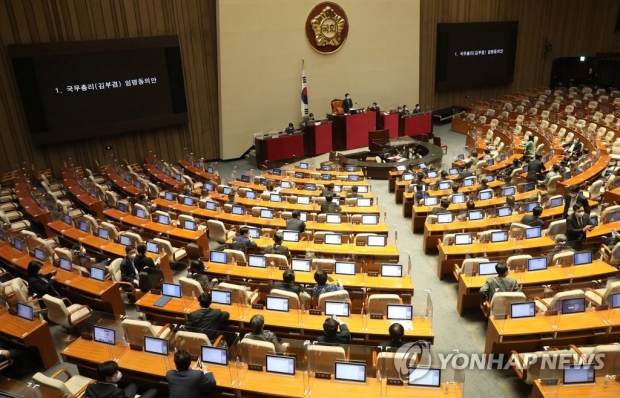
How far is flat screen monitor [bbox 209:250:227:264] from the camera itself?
7809mm

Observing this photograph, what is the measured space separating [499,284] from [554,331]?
0.94m

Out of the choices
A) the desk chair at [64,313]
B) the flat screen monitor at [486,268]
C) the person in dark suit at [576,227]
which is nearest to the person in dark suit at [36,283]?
the desk chair at [64,313]

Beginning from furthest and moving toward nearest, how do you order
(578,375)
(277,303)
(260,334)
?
(277,303)
(260,334)
(578,375)

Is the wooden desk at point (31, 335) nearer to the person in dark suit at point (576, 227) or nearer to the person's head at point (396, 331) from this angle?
the person's head at point (396, 331)

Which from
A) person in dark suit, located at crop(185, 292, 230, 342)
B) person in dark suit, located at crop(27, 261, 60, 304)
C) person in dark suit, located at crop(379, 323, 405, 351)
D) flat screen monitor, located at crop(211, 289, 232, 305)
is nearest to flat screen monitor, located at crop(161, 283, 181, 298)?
flat screen monitor, located at crop(211, 289, 232, 305)

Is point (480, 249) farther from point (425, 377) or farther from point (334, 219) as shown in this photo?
point (425, 377)

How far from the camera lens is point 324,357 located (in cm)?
498

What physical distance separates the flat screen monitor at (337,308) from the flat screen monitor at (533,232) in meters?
4.09

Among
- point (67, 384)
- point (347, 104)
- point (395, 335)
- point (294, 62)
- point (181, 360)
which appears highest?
point (294, 62)

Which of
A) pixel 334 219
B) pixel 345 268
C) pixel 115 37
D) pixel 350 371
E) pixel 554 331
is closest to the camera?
pixel 350 371

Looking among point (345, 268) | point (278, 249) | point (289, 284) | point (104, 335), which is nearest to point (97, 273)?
point (104, 335)

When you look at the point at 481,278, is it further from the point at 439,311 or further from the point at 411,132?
the point at 411,132

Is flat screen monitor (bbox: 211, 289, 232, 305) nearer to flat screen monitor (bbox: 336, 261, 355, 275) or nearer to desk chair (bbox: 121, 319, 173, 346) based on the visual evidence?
desk chair (bbox: 121, 319, 173, 346)

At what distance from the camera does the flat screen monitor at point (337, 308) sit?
6.08 m
